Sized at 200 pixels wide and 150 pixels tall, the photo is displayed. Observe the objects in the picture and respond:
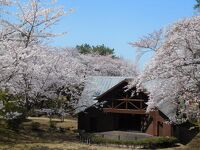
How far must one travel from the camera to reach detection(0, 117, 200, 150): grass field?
974 inches

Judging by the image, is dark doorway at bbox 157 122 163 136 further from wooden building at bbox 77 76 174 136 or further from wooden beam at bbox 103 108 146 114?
wooden beam at bbox 103 108 146 114

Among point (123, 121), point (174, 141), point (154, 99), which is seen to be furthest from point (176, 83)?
point (123, 121)

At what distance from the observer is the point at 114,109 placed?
36094mm

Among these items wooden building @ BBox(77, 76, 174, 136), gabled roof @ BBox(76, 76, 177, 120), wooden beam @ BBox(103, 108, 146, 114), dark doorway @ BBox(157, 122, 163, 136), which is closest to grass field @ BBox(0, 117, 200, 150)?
wooden building @ BBox(77, 76, 174, 136)

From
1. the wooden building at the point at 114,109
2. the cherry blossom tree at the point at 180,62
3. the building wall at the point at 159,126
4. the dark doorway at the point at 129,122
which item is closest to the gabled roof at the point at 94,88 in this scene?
the wooden building at the point at 114,109

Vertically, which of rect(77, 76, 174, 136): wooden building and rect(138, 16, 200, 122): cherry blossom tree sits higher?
rect(138, 16, 200, 122): cherry blossom tree

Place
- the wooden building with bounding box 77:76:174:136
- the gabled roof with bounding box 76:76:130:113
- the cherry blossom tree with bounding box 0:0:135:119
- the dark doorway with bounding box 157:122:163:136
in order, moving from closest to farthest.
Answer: the cherry blossom tree with bounding box 0:0:135:119, the dark doorway with bounding box 157:122:163:136, the wooden building with bounding box 77:76:174:136, the gabled roof with bounding box 76:76:130:113

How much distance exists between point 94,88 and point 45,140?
1083cm

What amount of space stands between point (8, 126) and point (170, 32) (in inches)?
750

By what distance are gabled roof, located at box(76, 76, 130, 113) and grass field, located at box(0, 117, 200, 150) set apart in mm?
3262

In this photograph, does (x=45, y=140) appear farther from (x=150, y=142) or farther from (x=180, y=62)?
(x=180, y=62)

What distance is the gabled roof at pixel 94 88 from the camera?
37.1 metres

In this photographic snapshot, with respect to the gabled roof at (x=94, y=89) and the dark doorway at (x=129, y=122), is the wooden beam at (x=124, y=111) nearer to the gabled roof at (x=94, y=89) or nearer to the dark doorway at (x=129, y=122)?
the gabled roof at (x=94, y=89)

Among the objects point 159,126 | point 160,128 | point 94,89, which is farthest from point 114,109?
point 160,128
